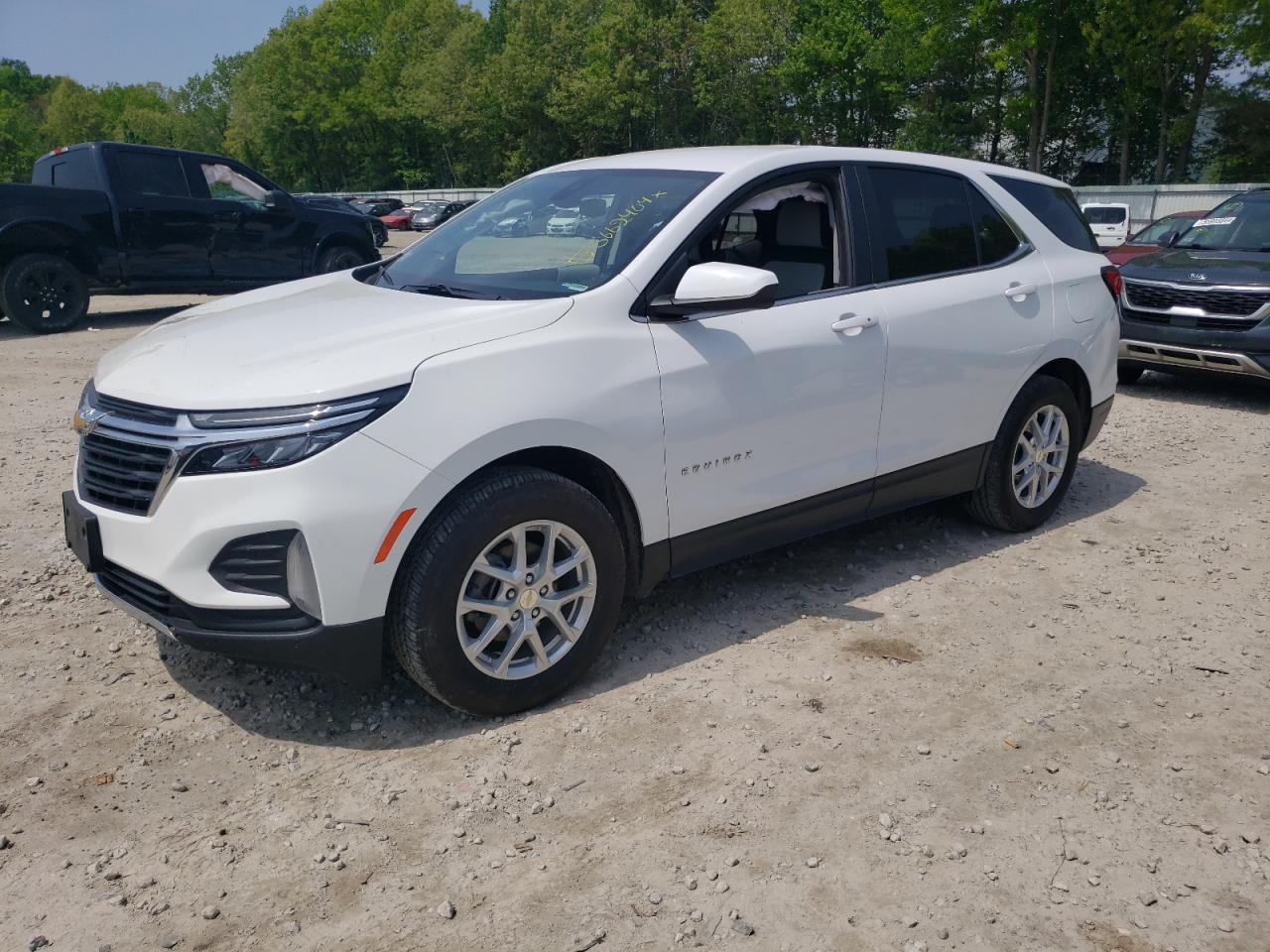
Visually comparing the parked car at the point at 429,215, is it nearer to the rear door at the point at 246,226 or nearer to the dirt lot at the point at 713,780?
the rear door at the point at 246,226

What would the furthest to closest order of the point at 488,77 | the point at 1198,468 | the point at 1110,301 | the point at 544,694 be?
1. the point at 488,77
2. the point at 1198,468
3. the point at 1110,301
4. the point at 544,694

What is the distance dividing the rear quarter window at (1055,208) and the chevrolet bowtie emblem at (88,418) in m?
4.06

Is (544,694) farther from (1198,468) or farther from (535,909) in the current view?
(1198,468)

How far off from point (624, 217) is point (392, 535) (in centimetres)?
158

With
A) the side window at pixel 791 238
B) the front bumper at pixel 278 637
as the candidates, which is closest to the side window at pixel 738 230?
the side window at pixel 791 238

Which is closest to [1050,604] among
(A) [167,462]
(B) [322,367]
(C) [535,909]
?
(C) [535,909]

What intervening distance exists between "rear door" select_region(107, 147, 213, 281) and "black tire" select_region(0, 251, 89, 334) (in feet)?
2.08

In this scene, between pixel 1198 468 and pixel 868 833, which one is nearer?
pixel 868 833

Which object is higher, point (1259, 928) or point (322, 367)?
point (322, 367)

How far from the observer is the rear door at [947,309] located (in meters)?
4.41

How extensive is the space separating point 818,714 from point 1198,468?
433cm

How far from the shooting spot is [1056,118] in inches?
1601

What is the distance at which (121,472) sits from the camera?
10.5 feet

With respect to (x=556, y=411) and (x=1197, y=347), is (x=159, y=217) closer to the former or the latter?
(x=556, y=411)
